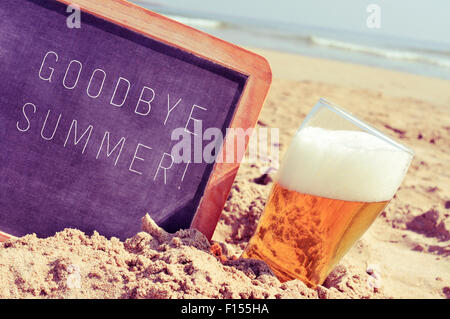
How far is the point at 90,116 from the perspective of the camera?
161 centimetres

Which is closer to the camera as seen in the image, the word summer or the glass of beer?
the glass of beer

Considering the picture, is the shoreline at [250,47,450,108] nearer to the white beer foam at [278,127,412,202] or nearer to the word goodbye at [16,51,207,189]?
the white beer foam at [278,127,412,202]

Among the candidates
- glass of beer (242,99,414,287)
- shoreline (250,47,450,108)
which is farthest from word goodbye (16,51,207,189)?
shoreline (250,47,450,108)

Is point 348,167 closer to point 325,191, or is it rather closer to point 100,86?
point 325,191

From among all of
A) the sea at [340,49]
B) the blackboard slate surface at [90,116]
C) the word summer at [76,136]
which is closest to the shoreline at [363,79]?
the sea at [340,49]

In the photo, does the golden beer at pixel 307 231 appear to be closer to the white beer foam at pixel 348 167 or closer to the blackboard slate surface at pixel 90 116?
the white beer foam at pixel 348 167

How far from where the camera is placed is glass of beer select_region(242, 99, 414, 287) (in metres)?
1.41

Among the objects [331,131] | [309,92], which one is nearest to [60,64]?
[331,131]

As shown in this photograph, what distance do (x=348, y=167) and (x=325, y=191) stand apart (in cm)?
10

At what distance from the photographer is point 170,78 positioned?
1621 millimetres

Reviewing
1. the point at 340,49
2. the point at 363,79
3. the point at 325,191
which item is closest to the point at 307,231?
the point at 325,191

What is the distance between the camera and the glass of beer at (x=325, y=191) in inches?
55.6

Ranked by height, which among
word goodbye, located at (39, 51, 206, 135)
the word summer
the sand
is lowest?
the sand
